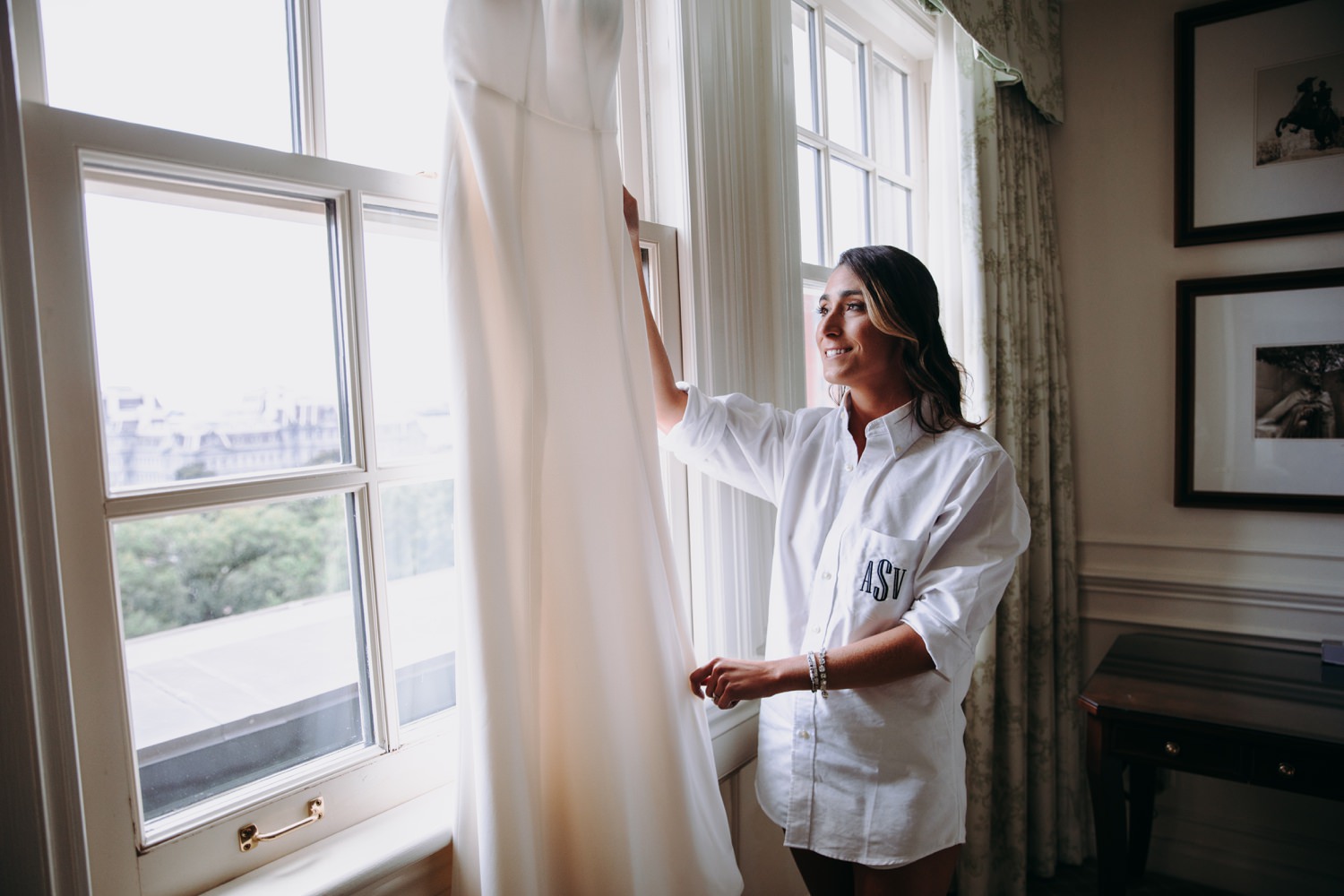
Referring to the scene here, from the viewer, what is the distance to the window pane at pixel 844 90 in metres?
2.06

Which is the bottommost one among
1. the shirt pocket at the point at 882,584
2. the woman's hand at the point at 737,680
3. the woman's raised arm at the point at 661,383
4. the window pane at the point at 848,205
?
the woman's hand at the point at 737,680

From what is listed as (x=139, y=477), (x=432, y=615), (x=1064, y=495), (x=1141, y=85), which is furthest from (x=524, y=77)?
(x=1141, y=85)

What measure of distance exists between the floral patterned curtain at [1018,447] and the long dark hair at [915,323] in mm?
828

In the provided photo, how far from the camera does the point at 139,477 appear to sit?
0.80 m

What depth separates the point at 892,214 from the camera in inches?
93.3

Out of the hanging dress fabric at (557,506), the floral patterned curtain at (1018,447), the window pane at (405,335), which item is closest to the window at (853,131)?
the floral patterned curtain at (1018,447)

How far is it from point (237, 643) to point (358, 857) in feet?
0.94

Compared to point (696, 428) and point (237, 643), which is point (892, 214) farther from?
point (237, 643)

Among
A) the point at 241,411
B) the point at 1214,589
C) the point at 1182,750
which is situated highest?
the point at 241,411

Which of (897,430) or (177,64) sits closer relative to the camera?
(177,64)

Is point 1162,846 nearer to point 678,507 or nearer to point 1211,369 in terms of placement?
point 1211,369

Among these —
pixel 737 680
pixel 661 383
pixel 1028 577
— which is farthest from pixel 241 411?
pixel 1028 577

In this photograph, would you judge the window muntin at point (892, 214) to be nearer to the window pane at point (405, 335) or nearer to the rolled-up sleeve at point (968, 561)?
the rolled-up sleeve at point (968, 561)

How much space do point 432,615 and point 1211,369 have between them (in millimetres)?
2358
